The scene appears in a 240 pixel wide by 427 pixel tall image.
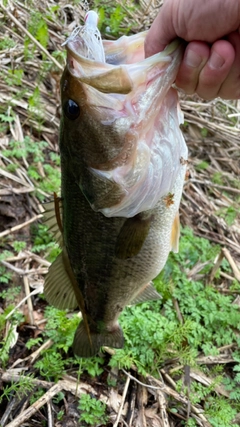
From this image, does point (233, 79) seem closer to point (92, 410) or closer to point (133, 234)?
point (133, 234)

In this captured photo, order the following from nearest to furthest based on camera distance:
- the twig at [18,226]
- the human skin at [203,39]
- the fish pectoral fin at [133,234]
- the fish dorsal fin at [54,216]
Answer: the human skin at [203,39]
the fish pectoral fin at [133,234]
the fish dorsal fin at [54,216]
the twig at [18,226]

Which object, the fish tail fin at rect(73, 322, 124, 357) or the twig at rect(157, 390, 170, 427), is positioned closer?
the fish tail fin at rect(73, 322, 124, 357)

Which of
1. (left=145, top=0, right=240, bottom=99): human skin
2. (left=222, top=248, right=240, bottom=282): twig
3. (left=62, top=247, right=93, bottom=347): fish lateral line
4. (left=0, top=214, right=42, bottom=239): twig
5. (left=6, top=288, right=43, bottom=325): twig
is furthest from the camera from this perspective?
(left=222, top=248, right=240, bottom=282): twig

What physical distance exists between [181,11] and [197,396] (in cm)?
202

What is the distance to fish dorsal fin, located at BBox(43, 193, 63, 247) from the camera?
1.88 m

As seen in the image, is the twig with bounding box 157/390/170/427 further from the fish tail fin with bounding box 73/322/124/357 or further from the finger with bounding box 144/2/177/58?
the finger with bounding box 144/2/177/58

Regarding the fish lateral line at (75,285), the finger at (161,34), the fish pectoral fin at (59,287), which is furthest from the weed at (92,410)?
the finger at (161,34)

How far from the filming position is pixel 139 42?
5.61 feet

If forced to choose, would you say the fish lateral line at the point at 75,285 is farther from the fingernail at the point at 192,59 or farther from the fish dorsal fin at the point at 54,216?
the fingernail at the point at 192,59

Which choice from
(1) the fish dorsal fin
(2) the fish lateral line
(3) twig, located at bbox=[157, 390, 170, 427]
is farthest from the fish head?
(3) twig, located at bbox=[157, 390, 170, 427]

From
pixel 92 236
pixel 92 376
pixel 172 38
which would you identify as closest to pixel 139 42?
pixel 172 38

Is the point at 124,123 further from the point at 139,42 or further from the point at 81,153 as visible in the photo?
the point at 139,42

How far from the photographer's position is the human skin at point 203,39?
1.48 m

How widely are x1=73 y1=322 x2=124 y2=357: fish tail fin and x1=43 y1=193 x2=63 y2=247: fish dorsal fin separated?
1.56 feet
